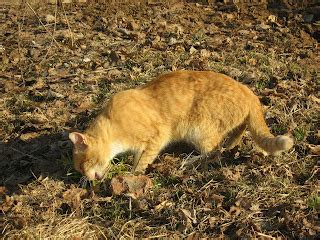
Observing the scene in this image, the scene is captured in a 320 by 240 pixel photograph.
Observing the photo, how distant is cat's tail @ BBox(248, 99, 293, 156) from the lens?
4938 millimetres

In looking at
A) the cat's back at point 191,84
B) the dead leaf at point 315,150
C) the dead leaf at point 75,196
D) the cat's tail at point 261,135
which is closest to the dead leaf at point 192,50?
the cat's back at point 191,84

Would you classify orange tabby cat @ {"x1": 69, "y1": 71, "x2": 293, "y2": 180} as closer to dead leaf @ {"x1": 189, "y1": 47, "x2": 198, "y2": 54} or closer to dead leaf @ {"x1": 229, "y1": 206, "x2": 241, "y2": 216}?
dead leaf @ {"x1": 229, "y1": 206, "x2": 241, "y2": 216}

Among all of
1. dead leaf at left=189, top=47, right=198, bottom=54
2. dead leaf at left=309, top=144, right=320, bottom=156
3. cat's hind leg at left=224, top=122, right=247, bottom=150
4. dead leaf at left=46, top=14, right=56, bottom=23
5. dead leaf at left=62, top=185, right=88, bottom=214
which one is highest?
dead leaf at left=46, top=14, right=56, bottom=23

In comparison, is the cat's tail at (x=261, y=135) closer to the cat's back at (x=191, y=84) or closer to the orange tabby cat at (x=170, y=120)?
the orange tabby cat at (x=170, y=120)

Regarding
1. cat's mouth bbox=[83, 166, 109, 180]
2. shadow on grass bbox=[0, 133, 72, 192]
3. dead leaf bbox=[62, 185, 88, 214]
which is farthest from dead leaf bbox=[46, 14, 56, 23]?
dead leaf bbox=[62, 185, 88, 214]

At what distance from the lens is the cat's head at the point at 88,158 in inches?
205

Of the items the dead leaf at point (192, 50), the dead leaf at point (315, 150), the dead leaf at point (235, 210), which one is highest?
the dead leaf at point (192, 50)

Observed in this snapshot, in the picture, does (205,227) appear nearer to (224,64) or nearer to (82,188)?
(82,188)

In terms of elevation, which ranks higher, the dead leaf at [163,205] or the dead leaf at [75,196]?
the dead leaf at [75,196]

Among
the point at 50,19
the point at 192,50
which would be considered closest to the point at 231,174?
the point at 192,50

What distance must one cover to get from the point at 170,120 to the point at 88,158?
1100mm

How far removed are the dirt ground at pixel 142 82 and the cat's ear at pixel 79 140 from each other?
38 cm

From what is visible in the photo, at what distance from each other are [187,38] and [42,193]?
13.5 ft

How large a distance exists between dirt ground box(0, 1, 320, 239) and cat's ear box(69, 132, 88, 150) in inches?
15.0
